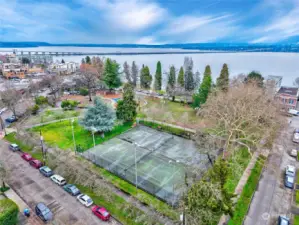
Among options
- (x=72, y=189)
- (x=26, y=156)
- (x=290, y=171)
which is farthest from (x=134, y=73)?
(x=290, y=171)

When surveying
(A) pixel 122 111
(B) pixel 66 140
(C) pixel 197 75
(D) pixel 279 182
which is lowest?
(D) pixel 279 182

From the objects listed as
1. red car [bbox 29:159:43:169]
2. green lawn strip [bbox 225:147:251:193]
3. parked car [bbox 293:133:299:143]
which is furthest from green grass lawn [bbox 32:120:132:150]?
parked car [bbox 293:133:299:143]

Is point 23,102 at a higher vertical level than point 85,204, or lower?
higher

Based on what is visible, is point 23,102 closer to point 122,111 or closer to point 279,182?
point 122,111

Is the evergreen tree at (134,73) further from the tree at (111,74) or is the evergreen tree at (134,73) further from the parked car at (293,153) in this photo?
the parked car at (293,153)

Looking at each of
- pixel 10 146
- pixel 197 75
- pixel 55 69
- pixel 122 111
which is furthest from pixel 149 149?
pixel 55 69

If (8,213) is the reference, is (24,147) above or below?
below

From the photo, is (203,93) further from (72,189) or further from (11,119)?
(11,119)
